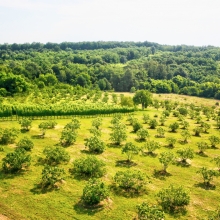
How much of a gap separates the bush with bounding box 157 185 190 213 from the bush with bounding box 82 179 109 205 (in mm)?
7158

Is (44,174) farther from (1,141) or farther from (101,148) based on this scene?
(1,141)

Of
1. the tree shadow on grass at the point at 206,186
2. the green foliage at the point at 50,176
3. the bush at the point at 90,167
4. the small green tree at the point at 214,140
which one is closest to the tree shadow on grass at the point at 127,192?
the bush at the point at 90,167

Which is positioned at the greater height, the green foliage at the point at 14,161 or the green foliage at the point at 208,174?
the green foliage at the point at 14,161

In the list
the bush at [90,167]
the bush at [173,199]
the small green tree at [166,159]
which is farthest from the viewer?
the small green tree at [166,159]

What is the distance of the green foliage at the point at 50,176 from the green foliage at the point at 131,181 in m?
8.09

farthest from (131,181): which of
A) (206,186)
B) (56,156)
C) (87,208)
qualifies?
(56,156)

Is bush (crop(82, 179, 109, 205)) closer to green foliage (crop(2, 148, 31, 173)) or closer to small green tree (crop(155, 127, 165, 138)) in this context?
green foliage (crop(2, 148, 31, 173))

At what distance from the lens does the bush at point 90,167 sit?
3996 centimetres

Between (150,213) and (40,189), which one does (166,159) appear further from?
(40,189)

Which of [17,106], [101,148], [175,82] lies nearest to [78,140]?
[101,148]

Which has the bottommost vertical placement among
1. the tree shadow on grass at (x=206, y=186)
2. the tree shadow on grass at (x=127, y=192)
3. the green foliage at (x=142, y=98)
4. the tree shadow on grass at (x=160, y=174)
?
the tree shadow on grass at (x=206, y=186)

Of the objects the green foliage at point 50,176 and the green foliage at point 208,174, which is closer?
the green foliage at point 50,176

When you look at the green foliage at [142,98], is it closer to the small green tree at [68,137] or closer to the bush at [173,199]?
the small green tree at [68,137]

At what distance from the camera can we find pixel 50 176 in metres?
36.2
